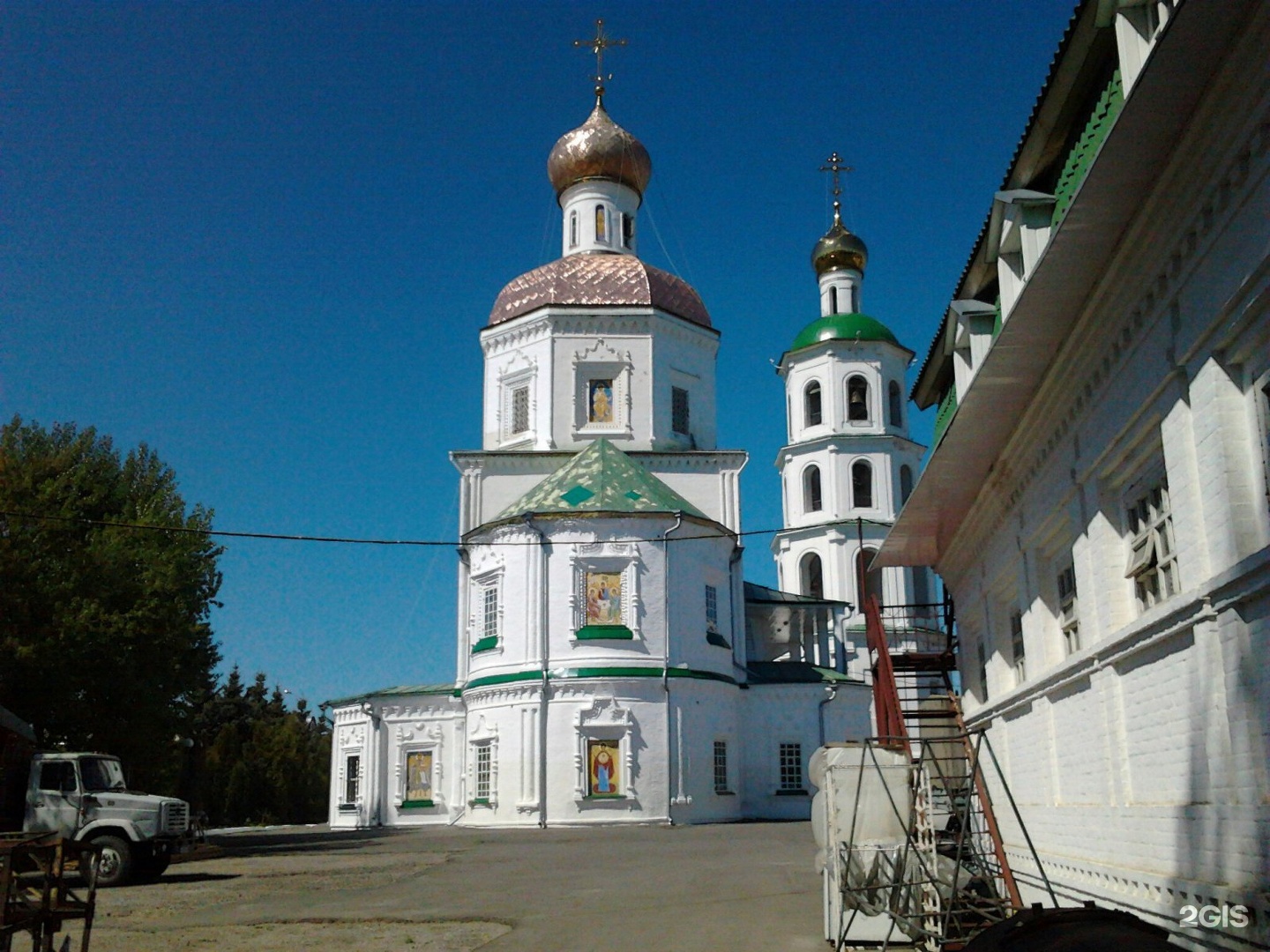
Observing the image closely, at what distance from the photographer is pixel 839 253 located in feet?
160

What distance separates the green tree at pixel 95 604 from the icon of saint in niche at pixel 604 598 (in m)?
9.68

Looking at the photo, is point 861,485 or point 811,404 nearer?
point 861,485

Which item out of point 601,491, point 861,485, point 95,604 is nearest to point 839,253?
point 861,485

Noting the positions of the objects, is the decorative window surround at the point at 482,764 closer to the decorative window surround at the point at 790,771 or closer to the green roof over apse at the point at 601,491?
the green roof over apse at the point at 601,491

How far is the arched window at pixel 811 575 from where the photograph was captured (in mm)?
47188

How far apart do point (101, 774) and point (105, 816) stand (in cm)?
105

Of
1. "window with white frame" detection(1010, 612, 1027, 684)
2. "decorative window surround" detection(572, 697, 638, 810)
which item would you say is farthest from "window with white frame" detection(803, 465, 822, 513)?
"window with white frame" detection(1010, 612, 1027, 684)

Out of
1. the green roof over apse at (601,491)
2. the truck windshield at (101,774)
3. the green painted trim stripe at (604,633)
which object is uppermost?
the green roof over apse at (601,491)

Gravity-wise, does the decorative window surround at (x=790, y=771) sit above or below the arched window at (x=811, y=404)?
below

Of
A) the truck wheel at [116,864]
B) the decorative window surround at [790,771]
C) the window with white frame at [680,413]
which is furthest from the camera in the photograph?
the window with white frame at [680,413]

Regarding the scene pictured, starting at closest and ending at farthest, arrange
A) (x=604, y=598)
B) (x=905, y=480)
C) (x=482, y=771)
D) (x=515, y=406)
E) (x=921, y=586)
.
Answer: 1. (x=604, y=598)
2. (x=482, y=771)
3. (x=515, y=406)
4. (x=905, y=480)
5. (x=921, y=586)

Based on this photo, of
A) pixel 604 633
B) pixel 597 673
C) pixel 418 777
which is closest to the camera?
pixel 597 673

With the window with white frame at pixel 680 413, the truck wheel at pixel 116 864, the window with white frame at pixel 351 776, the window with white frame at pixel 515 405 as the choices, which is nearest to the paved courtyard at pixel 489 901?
the truck wheel at pixel 116 864

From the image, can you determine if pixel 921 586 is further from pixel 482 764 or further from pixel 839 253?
pixel 482 764
